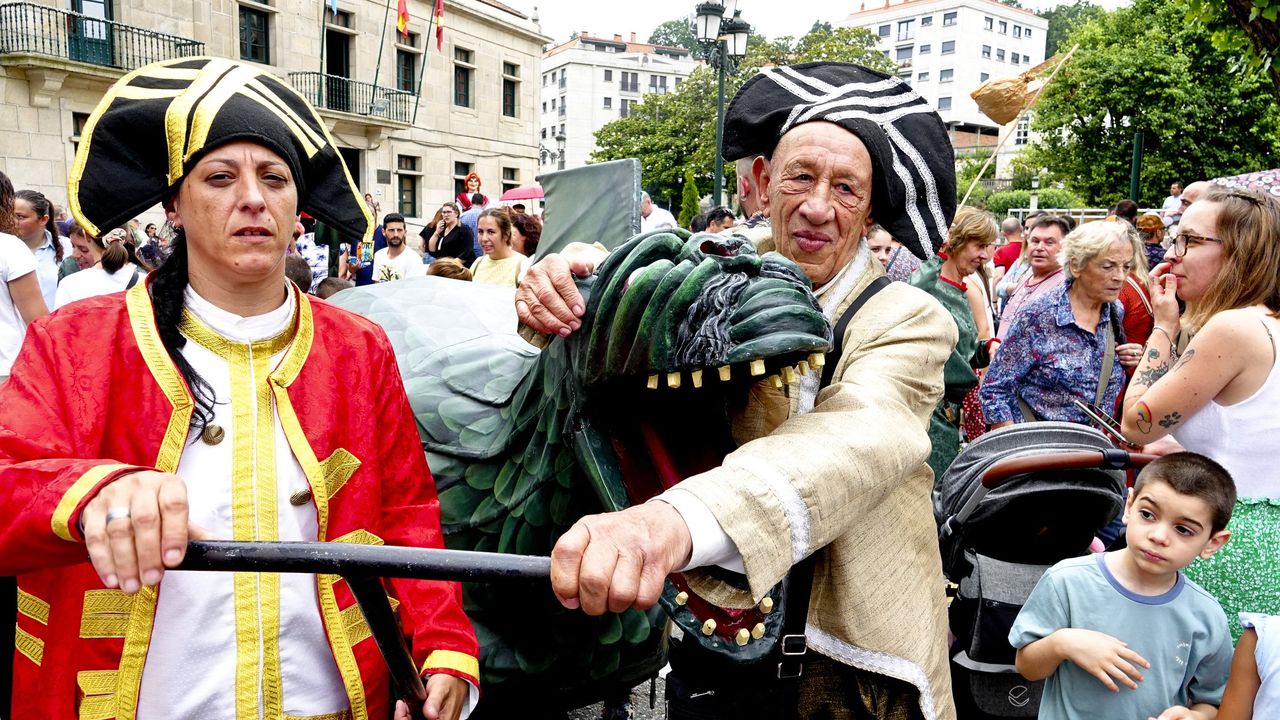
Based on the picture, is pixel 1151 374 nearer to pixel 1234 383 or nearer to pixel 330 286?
pixel 1234 383

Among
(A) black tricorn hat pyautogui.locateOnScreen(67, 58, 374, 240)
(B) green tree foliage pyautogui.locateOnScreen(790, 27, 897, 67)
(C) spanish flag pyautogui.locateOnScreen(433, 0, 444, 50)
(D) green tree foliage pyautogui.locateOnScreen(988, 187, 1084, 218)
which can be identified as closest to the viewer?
(A) black tricorn hat pyautogui.locateOnScreen(67, 58, 374, 240)

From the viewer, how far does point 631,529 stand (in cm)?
111

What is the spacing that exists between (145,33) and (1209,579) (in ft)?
76.1

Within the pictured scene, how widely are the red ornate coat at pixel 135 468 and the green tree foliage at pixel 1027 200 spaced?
40.5 m

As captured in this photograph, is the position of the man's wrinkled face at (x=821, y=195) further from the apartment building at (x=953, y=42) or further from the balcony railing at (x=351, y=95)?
the apartment building at (x=953, y=42)

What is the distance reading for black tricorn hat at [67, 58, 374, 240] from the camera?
1.50 meters

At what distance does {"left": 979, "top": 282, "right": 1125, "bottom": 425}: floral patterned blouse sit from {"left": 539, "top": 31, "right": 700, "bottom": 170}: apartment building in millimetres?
81433

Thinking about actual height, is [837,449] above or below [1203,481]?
above

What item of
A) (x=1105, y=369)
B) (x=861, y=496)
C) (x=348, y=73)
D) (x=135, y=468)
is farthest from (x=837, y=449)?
(x=348, y=73)

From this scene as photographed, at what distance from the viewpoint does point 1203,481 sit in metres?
2.37

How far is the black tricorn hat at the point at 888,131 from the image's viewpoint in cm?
180

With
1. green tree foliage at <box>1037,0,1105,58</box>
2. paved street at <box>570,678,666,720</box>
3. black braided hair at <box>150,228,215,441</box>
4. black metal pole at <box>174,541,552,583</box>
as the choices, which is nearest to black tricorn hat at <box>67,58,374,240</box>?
black braided hair at <box>150,228,215,441</box>

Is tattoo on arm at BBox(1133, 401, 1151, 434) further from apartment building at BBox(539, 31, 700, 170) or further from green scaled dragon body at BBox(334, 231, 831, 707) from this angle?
apartment building at BBox(539, 31, 700, 170)

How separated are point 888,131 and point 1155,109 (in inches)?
1379
